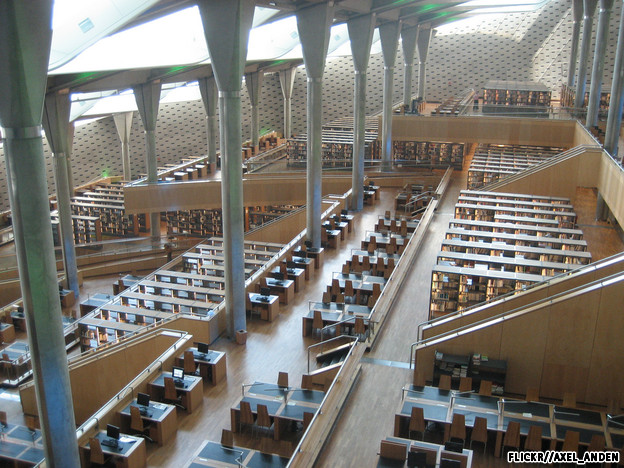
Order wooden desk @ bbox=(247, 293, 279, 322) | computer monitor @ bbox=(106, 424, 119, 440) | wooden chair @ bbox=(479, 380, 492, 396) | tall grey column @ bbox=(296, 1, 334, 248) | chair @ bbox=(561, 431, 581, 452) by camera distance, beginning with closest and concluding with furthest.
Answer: chair @ bbox=(561, 431, 581, 452), computer monitor @ bbox=(106, 424, 119, 440), wooden chair @ bbox=(479, 380, 492, 396), wooden desk @ bbox=(247, 293, 279, 322), tall grey column @ bbox=(296, 1, 334, 248)

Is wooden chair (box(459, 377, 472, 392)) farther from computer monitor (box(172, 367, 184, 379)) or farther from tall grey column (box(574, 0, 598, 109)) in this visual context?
tall grey column (box(574, 0, 598, 109))

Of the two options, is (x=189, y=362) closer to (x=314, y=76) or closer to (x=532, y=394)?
(x=532, y=394)

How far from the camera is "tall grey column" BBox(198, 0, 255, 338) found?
44.1 feet

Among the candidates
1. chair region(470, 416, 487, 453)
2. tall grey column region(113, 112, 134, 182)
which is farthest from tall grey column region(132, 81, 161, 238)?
chair region(470, 416, 487, 453)

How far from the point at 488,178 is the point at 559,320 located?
13461 mm

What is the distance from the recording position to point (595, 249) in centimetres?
1842

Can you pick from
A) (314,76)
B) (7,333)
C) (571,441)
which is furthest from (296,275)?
(571,441)

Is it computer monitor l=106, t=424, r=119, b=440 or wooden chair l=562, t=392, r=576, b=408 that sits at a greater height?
wooden chair l=562, t=392, r=576, b=408

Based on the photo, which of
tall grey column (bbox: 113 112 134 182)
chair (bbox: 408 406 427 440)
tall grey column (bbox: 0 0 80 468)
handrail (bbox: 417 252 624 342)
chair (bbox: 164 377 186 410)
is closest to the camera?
tall grey column (bbox: 0 0 80 468)

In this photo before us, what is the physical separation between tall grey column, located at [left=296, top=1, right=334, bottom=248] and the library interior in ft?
0.21

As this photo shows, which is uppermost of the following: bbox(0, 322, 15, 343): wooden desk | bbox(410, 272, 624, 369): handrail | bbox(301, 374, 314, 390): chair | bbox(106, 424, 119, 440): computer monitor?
bbox(410, 272, 624, 369): handrail

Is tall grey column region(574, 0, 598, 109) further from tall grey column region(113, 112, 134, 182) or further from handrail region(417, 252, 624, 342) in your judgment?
tall grey column region(113, 112, 134, 182)

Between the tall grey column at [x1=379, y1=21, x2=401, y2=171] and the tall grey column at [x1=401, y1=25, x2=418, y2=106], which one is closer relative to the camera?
the tall grey column at [x1=379, y1=21, x2=401, y2=171]

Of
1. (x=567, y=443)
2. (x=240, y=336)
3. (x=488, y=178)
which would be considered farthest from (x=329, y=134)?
(x=567, y=443)
